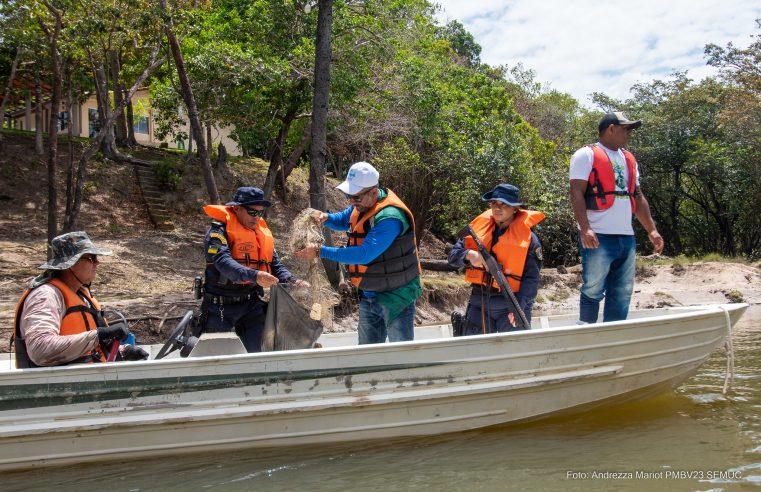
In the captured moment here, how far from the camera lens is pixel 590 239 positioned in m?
4.77

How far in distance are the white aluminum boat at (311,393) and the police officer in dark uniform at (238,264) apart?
932 mm

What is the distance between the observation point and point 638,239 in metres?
23.6

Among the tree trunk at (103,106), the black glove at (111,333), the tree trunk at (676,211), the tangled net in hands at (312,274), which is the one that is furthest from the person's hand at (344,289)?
the tree trunk at (676,211)

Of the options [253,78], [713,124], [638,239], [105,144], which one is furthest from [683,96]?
[105,144]

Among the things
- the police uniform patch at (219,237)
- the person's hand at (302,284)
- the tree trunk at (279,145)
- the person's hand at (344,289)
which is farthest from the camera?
the tree trunk at (279,145)

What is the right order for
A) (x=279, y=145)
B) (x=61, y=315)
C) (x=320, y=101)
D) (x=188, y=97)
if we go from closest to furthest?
(x=61, y=315) → (x=320, y=101) → (x=188, y=97) → (x=279, y=145)

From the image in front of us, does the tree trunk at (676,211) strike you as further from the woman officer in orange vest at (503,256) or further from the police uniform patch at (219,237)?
the police uniform patch at (219,237)

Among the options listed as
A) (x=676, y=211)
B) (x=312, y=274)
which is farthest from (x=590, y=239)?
(x=676, y=211)

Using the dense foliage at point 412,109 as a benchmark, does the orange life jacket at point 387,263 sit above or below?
below

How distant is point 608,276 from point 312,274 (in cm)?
230

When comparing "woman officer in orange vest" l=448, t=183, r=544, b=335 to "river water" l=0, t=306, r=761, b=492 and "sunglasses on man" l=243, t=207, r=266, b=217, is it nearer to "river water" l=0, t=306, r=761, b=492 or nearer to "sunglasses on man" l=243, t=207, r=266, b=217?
"river water" l=0, t=306, r=761, b=492

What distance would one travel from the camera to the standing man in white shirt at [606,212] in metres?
4.88

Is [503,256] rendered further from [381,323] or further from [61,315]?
[61,315]

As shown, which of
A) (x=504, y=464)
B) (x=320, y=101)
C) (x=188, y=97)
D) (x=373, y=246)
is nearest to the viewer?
(x=504, y=464)
